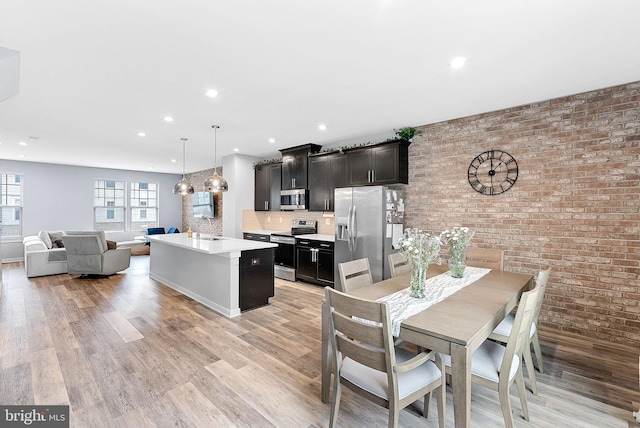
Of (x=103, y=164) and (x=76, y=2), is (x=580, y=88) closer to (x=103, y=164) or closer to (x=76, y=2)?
(x=76, y=2)

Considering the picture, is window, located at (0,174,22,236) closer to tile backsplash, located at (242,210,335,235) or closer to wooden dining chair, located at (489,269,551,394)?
tile backsplash, located at (242,210,335,235)

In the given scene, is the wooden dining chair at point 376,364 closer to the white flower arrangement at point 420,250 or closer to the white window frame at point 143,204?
the white flower arrangement at point 420,250

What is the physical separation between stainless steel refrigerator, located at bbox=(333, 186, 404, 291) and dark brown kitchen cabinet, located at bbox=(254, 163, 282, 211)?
214 centimetres

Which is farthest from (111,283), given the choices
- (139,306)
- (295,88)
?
(295,88)

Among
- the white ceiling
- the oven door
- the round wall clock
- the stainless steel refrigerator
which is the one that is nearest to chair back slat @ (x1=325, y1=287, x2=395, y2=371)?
the white ceiling

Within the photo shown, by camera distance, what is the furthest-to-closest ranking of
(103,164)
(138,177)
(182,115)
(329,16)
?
(138,177)
(103,164)
(182,115)
(329,16)

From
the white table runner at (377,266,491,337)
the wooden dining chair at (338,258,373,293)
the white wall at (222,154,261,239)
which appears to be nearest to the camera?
the white table runner at (377,266,491,337)

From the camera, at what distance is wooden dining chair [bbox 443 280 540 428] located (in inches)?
66.9

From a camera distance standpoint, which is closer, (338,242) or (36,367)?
(36,367)

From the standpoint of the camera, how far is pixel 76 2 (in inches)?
74.6

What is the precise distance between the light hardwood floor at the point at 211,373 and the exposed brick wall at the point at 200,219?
4903 millimetres

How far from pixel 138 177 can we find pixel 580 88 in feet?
36.1

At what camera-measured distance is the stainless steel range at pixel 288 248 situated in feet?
19.1

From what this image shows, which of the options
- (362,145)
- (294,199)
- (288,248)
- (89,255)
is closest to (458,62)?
(362,145)
